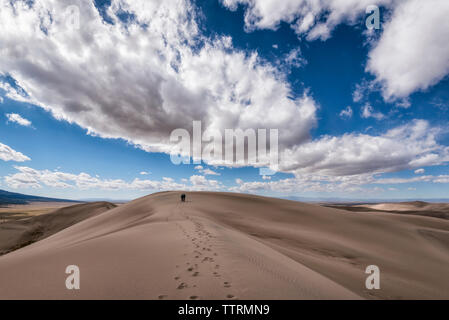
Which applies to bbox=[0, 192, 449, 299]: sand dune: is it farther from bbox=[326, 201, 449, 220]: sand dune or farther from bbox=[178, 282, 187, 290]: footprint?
bbox=[326, 201, 449, 220]: sand dune

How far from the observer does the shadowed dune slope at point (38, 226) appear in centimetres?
2286

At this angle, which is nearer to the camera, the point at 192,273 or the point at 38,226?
the point at 192,273

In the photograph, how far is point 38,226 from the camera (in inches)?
1206

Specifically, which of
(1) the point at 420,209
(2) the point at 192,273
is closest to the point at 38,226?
(2) the point at 192,273

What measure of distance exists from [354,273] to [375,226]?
1387 cm

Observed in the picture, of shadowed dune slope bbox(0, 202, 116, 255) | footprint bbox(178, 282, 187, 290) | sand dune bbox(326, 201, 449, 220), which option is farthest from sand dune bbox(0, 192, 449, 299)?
sand dune bbox(326, 201, 449, 220)

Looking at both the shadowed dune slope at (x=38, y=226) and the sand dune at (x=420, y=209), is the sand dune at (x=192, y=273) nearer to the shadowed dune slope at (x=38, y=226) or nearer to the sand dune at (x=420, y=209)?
the shadowed dune slope at (x=38, y=226)

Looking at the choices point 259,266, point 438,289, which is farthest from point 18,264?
point 438,289

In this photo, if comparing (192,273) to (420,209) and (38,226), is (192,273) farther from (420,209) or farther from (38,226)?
(420,209)

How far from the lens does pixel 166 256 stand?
465 cm

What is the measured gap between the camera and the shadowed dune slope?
2286 centimetres

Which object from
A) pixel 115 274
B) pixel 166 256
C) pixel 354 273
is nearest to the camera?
pixel 115 274

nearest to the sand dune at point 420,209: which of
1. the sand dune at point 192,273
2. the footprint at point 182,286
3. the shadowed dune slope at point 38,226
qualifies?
the sand dune at point 192,273
